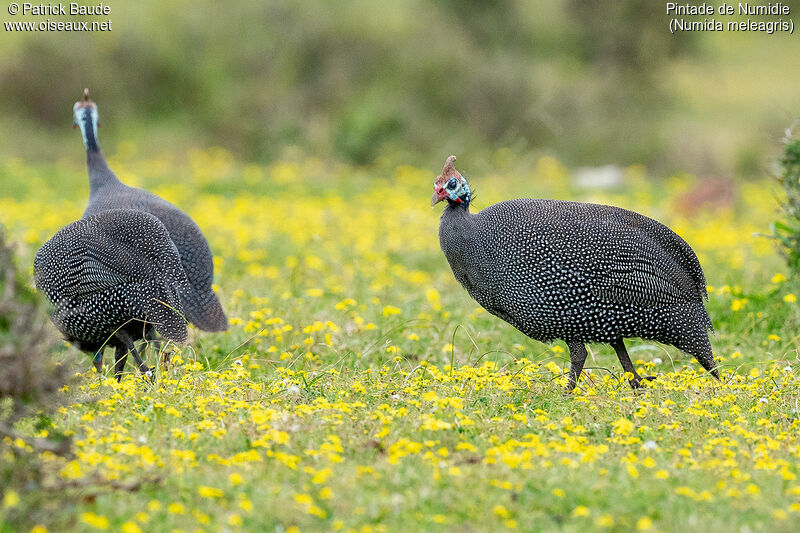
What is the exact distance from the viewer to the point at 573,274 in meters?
4.93

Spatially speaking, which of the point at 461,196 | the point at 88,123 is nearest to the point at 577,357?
the point at 461,196

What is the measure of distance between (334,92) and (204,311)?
41.5ft

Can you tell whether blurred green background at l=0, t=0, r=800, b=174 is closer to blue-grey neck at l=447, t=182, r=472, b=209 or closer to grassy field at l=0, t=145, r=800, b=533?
grassy field at l=0, t=145, r=800, b=533

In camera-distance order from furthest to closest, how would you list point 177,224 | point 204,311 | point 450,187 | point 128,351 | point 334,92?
point 334,92
point 177,224
point 204,311
point 128,351
point 450,187

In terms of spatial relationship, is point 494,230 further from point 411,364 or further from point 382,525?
point 382,525

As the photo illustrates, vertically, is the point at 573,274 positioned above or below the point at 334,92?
below

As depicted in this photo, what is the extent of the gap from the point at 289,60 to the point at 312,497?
15.4m

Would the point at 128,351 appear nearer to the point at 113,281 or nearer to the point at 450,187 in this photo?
the point at 113,281

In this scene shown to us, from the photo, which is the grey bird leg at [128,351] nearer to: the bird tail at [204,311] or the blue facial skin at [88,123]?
the bird tail at [204,311]

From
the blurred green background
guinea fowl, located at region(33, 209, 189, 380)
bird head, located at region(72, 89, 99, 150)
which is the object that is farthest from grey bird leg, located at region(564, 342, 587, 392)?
the blurred green background

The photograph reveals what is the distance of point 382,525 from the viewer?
122 inches

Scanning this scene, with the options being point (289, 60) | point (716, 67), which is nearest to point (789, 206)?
point (289, 60)

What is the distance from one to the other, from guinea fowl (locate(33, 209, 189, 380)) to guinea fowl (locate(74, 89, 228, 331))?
0.65ft

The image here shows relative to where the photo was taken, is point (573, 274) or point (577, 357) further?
point (577, 357)
